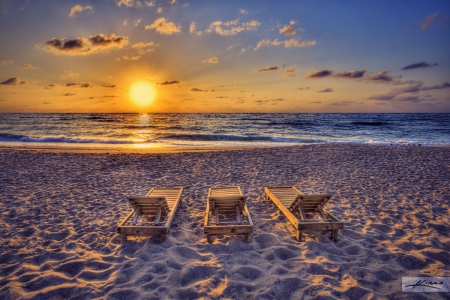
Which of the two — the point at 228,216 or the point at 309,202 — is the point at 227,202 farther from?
the point at 309,202

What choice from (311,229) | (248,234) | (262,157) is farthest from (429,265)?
(262,157)

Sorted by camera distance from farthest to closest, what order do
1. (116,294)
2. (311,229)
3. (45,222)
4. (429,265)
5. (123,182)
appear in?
(123,182)
(45,222)
(311,229)
(429,265)
(116,294)

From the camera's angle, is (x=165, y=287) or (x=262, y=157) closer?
(x=165, y=287)

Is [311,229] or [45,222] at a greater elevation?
[311,229]

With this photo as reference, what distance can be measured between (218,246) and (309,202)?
217cm

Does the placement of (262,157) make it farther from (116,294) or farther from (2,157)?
(2,157)

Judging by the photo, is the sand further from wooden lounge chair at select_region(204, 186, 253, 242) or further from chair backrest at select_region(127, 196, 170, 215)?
chair backrest at select_region(127, 196, 170, 215)

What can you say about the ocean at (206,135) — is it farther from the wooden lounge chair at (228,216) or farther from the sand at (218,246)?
the wooden lounge chair at (228,216)

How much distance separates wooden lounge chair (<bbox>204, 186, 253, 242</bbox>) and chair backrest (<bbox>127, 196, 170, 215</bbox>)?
99cm

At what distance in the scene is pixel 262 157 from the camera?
535 inches

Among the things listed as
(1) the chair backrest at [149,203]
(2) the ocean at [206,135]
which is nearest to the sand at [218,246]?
(1) the chair backrest at [149,203]

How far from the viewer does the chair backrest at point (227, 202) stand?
499cm

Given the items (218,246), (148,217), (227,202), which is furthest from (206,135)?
(218,246)

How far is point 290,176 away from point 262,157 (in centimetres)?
396
